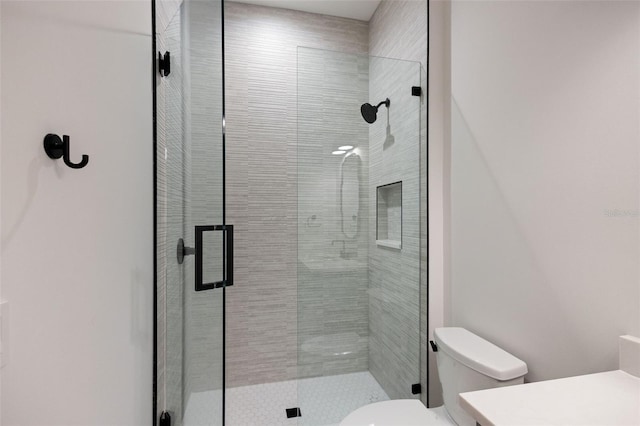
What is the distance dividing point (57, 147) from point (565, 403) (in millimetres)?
1266

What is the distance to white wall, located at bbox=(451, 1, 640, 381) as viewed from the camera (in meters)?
0.90

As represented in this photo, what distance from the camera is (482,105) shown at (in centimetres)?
146

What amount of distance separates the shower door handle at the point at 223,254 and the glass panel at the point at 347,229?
551 mm

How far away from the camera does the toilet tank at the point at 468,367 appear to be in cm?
113

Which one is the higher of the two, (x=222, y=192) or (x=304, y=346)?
(x=222, y=192)

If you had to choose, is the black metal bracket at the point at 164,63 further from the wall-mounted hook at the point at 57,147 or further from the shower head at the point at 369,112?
the shower head at the point at 369,112

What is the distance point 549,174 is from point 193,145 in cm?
132

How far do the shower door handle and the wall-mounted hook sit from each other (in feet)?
1.50

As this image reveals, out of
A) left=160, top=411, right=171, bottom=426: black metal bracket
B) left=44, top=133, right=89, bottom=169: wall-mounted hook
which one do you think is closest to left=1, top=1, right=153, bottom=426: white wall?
left=44, top=133, right=89, bottom=169: wall-mounted hook

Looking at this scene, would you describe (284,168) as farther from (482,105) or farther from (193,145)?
(482,105)

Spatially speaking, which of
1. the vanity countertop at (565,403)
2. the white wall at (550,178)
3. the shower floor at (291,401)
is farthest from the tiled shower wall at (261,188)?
the vanity countertop at (565,403)

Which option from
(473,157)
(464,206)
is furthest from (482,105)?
(464,206)

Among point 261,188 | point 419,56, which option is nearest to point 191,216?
point 261,188

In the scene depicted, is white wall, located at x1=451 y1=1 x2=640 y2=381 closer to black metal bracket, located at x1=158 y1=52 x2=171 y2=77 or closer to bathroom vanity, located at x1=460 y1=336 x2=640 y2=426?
bathroom vanity, located at x1=460 y1=336 x2=640 y2=426
